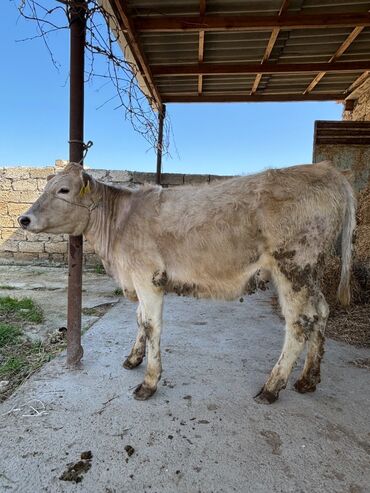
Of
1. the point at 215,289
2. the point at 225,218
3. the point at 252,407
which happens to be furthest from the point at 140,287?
the point at 252,407

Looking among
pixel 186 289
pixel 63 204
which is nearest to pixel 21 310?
pixel 63 204

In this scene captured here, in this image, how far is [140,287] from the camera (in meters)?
2.66

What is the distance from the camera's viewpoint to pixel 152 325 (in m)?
2.63

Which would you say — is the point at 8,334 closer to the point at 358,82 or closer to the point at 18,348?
the point at 18,348

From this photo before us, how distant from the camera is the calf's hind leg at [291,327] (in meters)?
2.51

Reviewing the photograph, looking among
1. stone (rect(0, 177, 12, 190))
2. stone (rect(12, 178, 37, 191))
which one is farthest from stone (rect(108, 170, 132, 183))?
stone (rect(0, 177, 12, 190))

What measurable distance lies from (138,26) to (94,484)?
15.3ft

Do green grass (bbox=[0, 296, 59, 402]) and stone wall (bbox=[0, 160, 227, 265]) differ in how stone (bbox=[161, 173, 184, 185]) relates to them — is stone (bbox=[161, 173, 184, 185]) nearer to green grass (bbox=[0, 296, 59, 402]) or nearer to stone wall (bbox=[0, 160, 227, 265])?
stone wall (bbox=[0, 160, 227, 265])

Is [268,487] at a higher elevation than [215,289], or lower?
lower

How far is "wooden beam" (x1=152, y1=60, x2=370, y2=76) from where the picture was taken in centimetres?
548

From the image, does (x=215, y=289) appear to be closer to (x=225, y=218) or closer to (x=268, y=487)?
(x=225, y=218)

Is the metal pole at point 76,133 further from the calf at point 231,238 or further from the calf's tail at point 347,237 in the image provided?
the calf's tail at point 347,237

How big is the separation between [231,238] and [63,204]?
1.32 meters

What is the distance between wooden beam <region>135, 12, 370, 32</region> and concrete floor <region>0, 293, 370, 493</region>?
3758 millimetres
